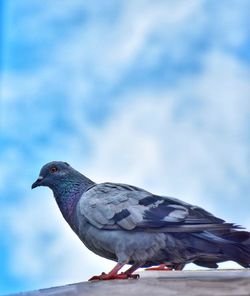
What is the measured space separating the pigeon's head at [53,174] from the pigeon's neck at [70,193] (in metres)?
0.06

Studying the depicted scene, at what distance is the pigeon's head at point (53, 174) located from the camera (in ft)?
23.6

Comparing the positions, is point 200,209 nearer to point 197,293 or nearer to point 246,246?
point 246,246

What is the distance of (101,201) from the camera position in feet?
21.4

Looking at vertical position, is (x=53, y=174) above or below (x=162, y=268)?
above

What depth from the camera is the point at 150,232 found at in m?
6.24

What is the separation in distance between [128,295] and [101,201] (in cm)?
128

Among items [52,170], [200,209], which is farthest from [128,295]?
[52,170]

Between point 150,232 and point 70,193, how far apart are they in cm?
114

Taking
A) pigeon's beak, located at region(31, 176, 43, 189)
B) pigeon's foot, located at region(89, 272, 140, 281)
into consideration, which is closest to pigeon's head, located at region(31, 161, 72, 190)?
pigeon's beak, located at region(31, 176, 43, 189)

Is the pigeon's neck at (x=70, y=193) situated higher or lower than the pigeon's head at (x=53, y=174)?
lower

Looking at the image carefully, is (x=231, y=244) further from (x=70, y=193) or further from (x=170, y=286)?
(x=70, y=193)

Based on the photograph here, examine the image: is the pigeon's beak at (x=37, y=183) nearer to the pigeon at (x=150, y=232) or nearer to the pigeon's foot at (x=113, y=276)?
the pigeon at (x=150, y=232)

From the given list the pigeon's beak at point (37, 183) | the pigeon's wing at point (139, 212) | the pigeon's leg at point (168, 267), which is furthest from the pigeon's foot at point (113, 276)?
the pigeon's beak at point (37, 183)

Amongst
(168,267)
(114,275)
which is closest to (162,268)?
(168,267)
